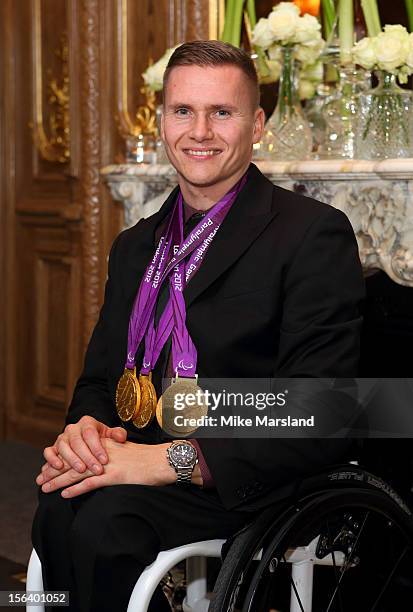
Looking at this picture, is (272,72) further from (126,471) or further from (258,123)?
(126,471)

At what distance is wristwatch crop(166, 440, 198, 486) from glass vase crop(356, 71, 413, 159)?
122 centimetres

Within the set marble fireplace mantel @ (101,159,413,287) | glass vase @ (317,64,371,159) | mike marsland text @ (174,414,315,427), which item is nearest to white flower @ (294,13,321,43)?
glass vase @ (317,64,371,159)

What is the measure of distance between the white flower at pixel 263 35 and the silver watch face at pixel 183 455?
4.81 ft

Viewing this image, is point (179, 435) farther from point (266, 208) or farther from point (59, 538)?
point (266, 208)

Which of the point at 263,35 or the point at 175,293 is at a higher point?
the point at 263,35

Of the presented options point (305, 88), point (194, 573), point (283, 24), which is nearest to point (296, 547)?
point (194, 573)

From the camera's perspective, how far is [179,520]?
75.5 inches

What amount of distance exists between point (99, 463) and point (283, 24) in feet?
4.99

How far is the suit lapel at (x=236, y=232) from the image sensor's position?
210 centimetres

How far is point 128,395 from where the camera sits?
7.11 ft

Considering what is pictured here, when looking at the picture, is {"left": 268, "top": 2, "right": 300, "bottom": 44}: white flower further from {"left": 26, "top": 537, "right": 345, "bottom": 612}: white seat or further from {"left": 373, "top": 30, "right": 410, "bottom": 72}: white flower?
{"left": 26, "top": 537, "right": 345, "bottom": 612}: white seat

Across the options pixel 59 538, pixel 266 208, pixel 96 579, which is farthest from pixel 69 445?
pixel 266 208

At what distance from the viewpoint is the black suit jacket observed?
1.96 m
